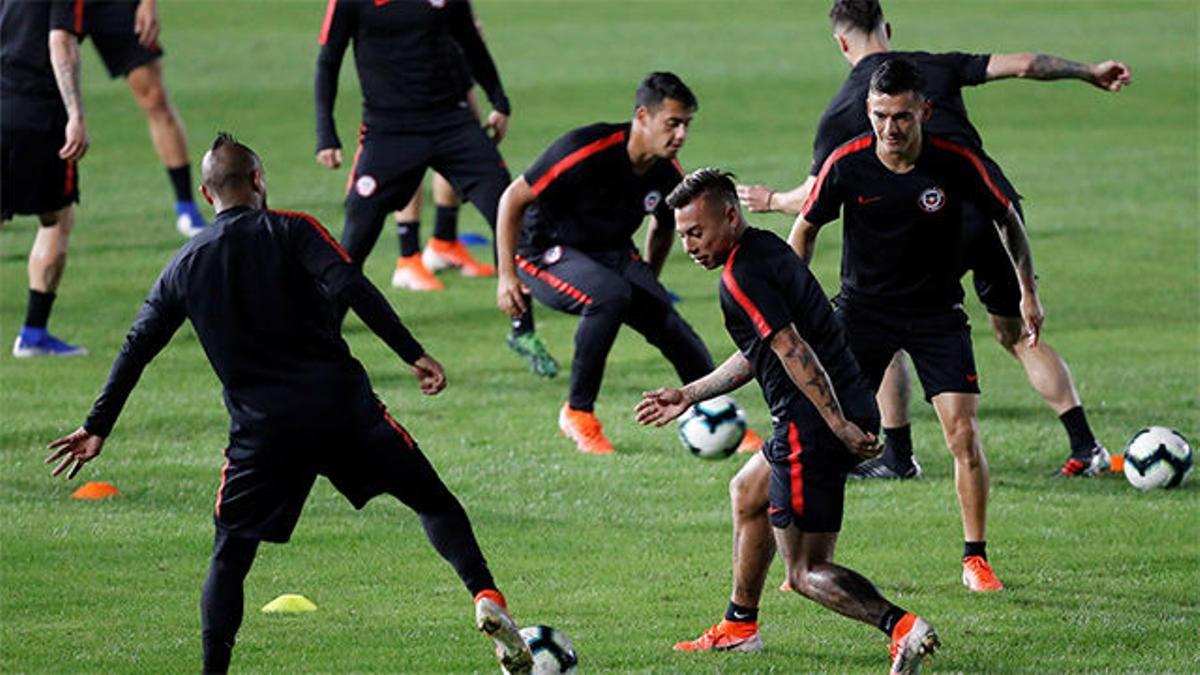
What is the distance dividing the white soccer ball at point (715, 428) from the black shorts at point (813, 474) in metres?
3.36

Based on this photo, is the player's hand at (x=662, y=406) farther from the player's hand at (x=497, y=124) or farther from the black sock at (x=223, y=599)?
the player's hand at (x=497, y=124)

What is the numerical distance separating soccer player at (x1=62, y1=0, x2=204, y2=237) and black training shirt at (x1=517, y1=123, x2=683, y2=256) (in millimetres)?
5332

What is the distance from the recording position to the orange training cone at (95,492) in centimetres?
1116

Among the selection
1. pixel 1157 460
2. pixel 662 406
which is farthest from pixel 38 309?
pixel 662 406

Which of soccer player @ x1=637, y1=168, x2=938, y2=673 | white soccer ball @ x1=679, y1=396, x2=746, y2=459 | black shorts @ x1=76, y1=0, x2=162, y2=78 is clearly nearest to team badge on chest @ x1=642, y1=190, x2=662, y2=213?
white soccer ball @ x1=679, y1=396, x2=746, y2=459

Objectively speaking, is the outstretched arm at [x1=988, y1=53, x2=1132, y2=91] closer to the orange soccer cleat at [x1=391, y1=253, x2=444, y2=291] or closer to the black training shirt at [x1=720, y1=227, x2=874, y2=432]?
the black training shirt at [x1=720, y1=227, x2=874, y2=432]

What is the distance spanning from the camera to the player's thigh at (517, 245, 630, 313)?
12023 mm

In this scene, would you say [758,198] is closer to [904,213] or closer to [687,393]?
[904,213]

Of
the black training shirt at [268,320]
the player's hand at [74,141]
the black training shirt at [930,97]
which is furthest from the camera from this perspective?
the player's hand at [74,141]

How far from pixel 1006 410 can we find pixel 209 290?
6.80 meters

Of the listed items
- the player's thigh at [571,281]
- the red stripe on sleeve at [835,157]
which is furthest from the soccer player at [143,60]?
the red stripe on sleeve at [835,157]

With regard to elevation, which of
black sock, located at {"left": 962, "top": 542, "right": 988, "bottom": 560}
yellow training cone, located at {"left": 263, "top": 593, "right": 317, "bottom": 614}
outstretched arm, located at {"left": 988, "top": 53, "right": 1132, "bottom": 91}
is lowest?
yellow training cone, located at {"left": 263, "top": 593, "right": 317, "bottom": 614}

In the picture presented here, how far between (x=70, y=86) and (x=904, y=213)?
656 centimetres

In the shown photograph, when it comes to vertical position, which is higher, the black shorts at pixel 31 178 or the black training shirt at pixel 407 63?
the black training shirt at pixel 407 63
